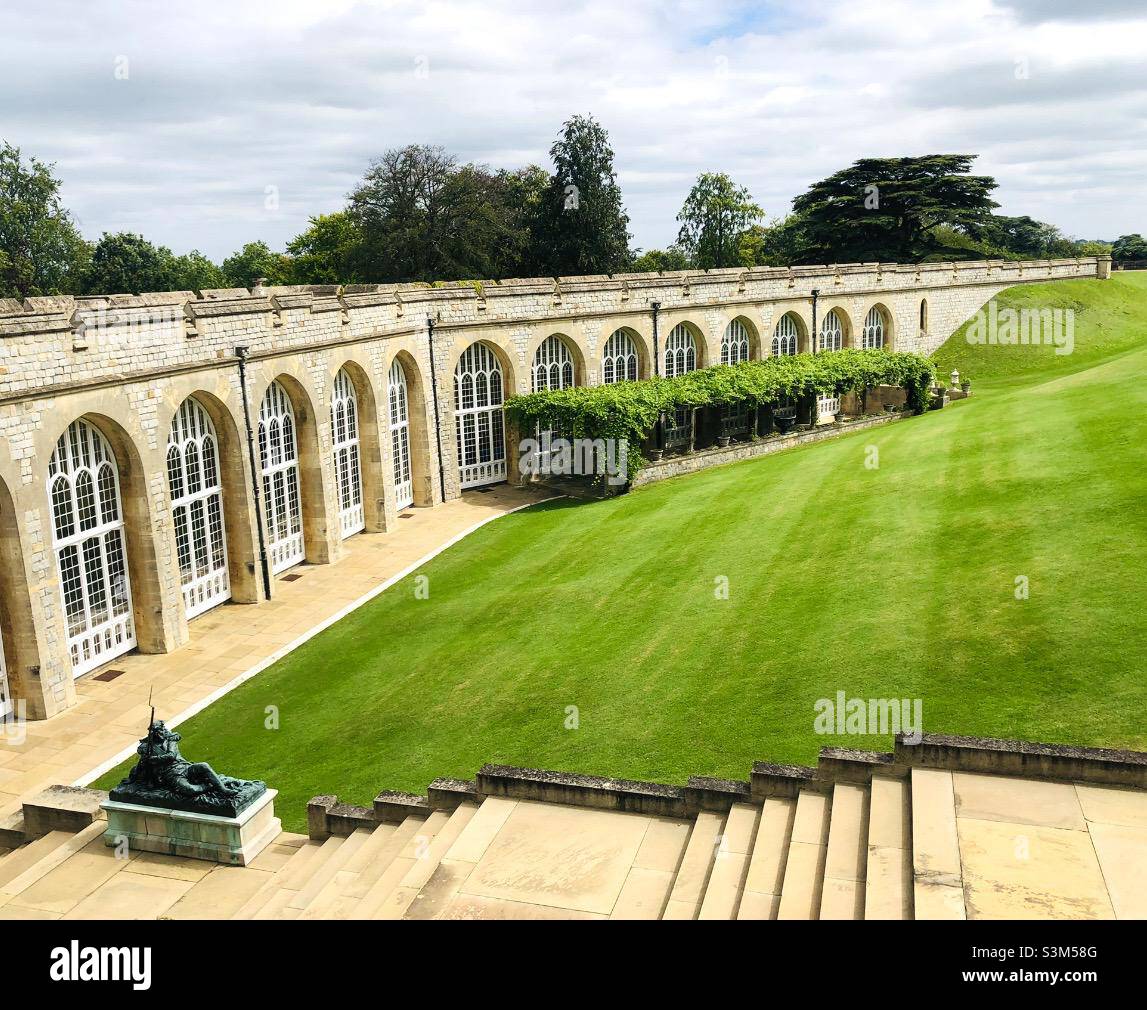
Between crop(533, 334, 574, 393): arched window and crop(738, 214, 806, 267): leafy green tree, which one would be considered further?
crop(738, 214, 806, 267): leafy green tree

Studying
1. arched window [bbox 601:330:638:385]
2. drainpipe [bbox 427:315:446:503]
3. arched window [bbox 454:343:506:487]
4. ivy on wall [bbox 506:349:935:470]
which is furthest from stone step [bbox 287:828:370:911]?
arched window [bbox 601:330:638:385]

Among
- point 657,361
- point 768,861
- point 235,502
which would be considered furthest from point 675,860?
point 657,361

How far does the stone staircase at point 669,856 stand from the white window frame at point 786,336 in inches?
1418

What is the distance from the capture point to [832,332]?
49.4 meters

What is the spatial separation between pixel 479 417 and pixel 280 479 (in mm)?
10721

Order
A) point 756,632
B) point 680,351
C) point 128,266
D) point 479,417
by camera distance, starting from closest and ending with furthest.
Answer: point 756,632 < point 479,417 < point 680,351 < point 128,266

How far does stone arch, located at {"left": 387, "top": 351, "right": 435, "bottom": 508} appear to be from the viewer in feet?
111

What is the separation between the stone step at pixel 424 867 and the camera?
36.3 ft

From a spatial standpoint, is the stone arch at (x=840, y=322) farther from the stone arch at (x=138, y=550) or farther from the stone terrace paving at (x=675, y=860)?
the stone terrace paving at (x=675, y=860)

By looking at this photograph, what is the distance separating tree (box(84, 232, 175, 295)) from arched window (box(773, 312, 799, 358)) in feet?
181

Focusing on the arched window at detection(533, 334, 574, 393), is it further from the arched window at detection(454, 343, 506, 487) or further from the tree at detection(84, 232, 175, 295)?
the tree at detection(84, 232, 175, 295)

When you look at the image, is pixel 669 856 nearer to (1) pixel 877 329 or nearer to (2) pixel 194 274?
(1) pixel 877 329

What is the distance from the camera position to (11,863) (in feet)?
46.0

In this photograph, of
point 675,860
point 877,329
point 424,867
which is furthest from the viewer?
point 877,329
